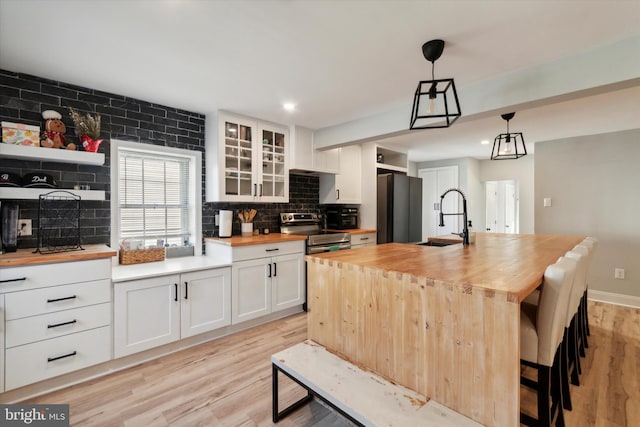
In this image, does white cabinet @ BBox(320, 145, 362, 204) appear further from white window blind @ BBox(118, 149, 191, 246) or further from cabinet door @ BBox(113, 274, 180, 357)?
cabinet door @ BBox(113, 274, 180, 357)

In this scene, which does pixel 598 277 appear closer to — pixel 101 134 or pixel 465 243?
pixel 465 243

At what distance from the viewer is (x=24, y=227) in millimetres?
2322

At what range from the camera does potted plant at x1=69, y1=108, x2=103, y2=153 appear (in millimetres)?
2465

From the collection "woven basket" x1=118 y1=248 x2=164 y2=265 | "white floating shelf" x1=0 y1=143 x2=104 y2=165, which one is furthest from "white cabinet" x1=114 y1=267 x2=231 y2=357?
"white floating shelf" x1=0 y1=143 x2=104 y2=165

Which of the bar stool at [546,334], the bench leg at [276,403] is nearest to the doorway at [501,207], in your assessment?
the bar stool at [546,334]

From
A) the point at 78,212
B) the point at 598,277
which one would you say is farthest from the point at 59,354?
the point at 598,277

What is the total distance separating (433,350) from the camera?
1367mm

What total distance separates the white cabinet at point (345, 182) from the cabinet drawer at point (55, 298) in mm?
2939

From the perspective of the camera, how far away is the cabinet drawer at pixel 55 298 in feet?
6.29

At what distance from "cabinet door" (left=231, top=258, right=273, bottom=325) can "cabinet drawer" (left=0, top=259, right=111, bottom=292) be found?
1124 mm

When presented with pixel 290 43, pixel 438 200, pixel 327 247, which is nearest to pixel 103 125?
pixel 290 43

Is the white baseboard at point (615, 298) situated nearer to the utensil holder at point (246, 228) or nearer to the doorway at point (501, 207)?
the doorway at point (501, 207)

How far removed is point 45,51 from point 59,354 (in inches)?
83.2

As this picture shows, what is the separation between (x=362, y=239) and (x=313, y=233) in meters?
0.77
